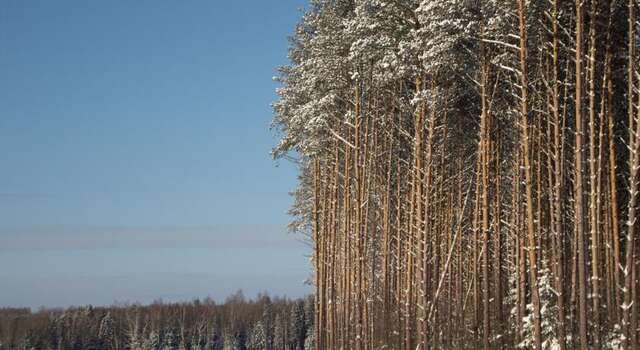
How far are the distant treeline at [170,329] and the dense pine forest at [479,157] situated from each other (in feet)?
269

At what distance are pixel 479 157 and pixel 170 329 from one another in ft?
348

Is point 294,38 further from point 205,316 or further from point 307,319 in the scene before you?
point 205,316

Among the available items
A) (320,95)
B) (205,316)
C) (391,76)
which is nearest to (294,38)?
(320,95)

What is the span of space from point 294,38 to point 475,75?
12.0 m

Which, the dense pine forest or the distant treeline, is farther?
the distant treeline

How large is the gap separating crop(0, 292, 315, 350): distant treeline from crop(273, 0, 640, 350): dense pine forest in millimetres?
82010

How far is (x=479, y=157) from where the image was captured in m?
19.1

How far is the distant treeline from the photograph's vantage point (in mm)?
115188

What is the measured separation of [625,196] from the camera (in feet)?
65.6

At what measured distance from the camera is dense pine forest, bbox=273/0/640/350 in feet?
47.8

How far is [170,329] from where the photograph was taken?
119 meters

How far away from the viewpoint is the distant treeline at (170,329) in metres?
115

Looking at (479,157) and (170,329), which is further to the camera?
(170,329)

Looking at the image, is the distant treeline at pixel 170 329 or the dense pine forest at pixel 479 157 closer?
the dense pine forest at pixel 479 157
